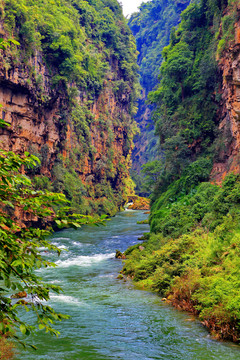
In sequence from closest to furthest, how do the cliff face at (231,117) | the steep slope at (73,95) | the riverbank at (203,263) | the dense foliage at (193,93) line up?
the riverbank at (203,263)
the cliff face at (231,117)
the dense foliage at (193,93)
the steep slope at (73,95)

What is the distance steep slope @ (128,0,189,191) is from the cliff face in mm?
71110

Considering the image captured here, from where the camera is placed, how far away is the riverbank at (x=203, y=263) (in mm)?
8797

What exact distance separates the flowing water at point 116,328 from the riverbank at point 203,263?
50 centimetres

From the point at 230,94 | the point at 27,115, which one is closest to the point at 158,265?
the point at 230,94

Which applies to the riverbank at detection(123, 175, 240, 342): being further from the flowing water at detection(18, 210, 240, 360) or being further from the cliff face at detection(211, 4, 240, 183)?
the cliff face at detection(211, 4, 240, 183)

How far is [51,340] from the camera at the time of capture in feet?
27.1

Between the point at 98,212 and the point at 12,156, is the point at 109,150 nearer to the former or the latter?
the point at 98,212

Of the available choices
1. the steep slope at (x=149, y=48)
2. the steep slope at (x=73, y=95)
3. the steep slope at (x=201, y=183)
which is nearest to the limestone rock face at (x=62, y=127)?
the steep slope at (x=73, y=95)

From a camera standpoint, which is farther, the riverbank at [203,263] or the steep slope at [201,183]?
the steep slope at [201,183]

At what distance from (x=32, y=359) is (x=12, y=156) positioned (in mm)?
5700

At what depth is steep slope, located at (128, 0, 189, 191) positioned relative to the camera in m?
101

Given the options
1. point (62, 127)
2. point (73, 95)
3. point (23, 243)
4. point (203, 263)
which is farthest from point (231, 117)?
point (73, 95)

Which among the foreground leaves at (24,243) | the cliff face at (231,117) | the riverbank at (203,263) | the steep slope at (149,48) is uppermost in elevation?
the steep slope at (149,48)

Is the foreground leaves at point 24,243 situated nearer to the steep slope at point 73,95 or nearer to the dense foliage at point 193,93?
the steep slope at point 73,95
